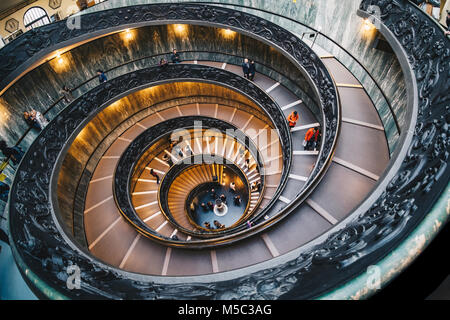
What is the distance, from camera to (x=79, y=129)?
10.5 metres

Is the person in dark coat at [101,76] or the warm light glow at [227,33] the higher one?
the warm light glow at [227,33]

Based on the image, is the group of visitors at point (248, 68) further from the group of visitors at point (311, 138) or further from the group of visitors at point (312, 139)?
the group of visitors at point (312, 139)

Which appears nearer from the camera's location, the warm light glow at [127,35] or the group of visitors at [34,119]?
the group of visitors at [34,119]

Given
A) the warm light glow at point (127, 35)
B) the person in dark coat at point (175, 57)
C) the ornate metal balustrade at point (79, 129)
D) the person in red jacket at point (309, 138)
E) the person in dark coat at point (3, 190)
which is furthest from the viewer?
the person in dark coat at point (175, 57)

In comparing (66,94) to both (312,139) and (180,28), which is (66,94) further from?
(312,139)

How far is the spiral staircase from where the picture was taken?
3.22 metres

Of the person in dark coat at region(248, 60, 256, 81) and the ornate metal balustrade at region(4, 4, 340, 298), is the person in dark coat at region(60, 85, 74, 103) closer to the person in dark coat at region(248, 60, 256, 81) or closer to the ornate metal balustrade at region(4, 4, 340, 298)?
the ornate metal balustrade at region(4, 4, 340, 298)

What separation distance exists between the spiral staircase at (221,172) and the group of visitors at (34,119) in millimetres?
481

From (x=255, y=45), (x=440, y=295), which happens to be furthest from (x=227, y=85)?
(x=440, y=295)

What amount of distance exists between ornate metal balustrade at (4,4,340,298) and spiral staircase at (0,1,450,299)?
47mm

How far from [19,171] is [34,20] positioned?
46.6 ft

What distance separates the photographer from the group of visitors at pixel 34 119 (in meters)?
9.44

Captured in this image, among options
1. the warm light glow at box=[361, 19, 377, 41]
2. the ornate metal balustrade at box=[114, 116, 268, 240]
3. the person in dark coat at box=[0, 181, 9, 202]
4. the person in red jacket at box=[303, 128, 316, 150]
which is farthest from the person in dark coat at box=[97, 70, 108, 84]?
the warm light glow at box=[361, 19, 377, 41]

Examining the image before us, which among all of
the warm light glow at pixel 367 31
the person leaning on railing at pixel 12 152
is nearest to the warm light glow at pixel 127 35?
the person leaning on railing at pixel 12 152
